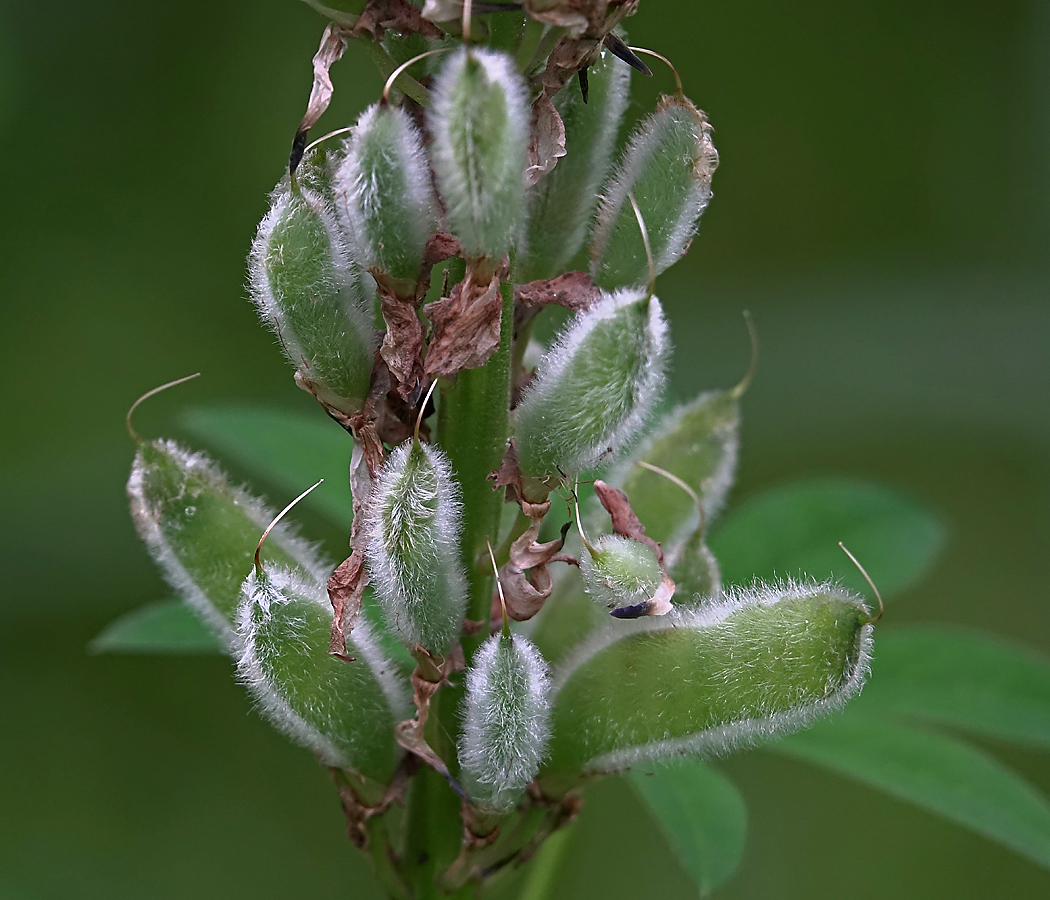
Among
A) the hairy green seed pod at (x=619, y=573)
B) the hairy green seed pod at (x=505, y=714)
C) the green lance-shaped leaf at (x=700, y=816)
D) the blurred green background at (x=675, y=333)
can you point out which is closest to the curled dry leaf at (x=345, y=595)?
the hairy green seed pod at (x=505, y=714)

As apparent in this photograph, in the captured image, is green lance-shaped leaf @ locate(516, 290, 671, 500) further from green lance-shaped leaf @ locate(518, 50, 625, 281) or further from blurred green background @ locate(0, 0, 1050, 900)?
blurred green background @ locate(0, 0, 1050, 900)

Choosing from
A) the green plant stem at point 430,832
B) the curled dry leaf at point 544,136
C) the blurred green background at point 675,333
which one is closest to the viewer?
the curled dry leaf at point 544,136

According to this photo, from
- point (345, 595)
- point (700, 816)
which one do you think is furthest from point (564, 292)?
point (700, 816)

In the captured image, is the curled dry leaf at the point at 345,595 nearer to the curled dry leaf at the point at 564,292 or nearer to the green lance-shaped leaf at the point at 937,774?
the curled dry leaf at the point at 564,292

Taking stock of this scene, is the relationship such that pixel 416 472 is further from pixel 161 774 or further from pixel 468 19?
pixel 161 774

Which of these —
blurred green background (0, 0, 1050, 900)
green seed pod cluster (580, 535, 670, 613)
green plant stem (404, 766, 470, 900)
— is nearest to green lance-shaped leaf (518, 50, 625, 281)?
green seed pod cluster (580, 535, 670, 613)

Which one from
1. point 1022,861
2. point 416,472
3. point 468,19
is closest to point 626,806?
point 1022,861
